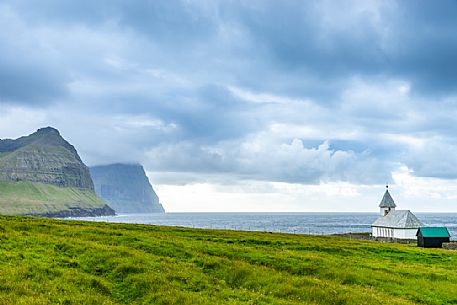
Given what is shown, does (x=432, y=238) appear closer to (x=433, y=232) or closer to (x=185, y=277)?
(x=433, y=232)

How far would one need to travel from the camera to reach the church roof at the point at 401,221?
117625mm

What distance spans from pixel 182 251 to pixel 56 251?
8.69 metres

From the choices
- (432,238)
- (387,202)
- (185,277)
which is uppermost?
(387,202)

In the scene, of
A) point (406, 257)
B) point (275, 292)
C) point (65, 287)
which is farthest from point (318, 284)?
point (406, 257)

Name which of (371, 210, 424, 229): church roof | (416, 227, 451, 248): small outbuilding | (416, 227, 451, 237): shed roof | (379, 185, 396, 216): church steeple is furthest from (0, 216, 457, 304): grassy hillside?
(379, 185, 396, 216): church steeple

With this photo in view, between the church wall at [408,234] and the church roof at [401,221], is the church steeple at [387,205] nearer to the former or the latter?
the church roof at [401,221]

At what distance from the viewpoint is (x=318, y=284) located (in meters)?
25.1

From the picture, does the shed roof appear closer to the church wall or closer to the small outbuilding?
the small outbuilding

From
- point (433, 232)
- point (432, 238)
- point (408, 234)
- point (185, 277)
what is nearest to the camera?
point (185, 277)

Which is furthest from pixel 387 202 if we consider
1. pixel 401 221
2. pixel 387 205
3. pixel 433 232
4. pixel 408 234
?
pixel 433 232

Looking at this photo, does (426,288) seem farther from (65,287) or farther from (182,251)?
(65,287)

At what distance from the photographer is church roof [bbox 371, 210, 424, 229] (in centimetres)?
11762

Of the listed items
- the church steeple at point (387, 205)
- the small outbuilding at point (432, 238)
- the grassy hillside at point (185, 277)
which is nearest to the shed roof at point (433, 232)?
the small outbuilding at point (432, 238)

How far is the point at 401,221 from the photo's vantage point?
119 m
